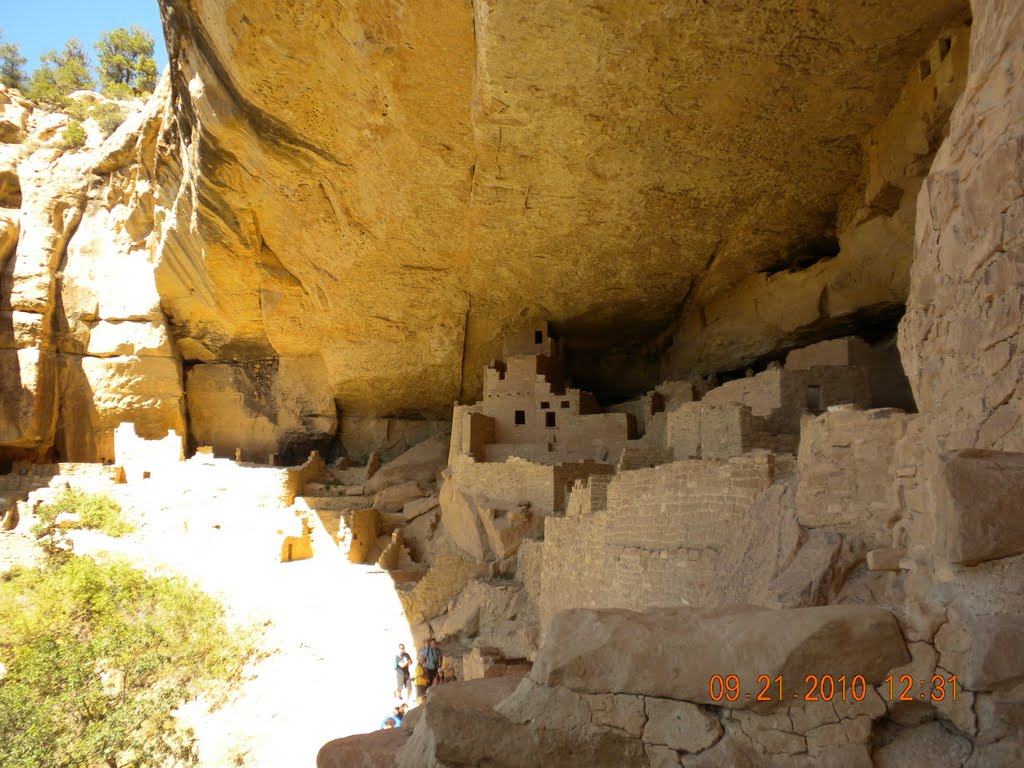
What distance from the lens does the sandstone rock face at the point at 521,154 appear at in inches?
310

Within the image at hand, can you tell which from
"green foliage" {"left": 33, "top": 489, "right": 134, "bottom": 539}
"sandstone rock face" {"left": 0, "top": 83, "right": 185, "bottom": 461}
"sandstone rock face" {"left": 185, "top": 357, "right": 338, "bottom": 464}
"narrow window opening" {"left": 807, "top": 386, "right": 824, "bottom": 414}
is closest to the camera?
"narrow window opening" {"left": 807, "top": 386, "right": 824, "bottom": 414}

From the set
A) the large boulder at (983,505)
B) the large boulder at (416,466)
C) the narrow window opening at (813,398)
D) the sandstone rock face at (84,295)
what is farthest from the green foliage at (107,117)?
the large boulder at (983,505)

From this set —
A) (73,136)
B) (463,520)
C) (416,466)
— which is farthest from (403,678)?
(73,136)

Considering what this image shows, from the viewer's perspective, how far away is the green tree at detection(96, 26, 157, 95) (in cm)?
2727

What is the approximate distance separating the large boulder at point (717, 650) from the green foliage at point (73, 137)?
23611 millimetres

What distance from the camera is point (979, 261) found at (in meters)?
2.28

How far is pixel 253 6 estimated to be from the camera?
8.75 meters

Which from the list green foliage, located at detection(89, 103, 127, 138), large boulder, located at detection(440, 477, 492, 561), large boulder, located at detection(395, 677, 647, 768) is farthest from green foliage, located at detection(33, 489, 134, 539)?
large boulder, located at detection(395, 677, 647, 768)

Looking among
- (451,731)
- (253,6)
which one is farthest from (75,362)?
(451,731)

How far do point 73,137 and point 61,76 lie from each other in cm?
738

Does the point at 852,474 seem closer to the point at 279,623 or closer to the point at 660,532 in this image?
the point at 660,532

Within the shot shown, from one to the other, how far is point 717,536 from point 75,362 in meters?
19.4

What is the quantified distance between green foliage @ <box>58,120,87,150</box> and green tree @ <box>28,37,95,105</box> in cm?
253

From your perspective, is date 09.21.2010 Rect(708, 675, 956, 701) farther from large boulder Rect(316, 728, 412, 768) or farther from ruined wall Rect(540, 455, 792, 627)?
ruined wall Rect(540, 455, 792, 627)
